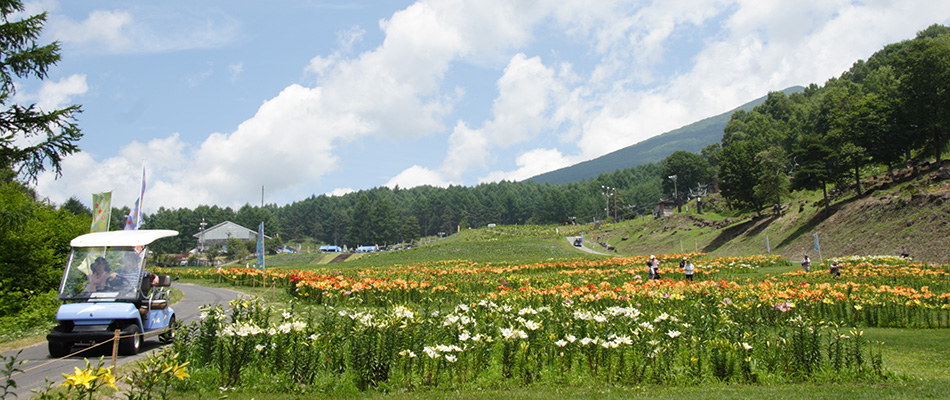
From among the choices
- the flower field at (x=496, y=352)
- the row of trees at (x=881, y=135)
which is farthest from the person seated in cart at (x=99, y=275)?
the row of trees at (x=881, y=135)

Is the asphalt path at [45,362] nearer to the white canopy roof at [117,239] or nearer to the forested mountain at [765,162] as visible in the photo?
the white canopy roof at [117,239]

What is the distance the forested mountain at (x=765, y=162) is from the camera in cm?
4169

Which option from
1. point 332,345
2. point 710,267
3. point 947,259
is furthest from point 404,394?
point 947,259

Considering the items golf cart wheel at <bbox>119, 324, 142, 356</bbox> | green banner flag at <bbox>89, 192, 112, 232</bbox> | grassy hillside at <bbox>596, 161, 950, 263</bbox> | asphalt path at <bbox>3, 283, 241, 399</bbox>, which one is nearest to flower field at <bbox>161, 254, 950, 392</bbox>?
asphalt path at <bbox>3, 283, 241, 399</bbox>

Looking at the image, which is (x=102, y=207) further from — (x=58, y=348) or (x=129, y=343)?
(x=129, y=343)

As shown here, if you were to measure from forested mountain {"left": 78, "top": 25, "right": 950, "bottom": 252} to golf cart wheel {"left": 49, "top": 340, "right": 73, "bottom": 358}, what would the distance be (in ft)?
164

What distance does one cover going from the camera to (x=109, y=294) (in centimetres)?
991

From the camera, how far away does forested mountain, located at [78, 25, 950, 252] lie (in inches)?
1641

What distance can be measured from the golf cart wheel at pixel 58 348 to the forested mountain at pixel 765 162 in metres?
50.0

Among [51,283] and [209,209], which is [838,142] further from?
[209,209]

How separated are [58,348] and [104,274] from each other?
1.47 metres

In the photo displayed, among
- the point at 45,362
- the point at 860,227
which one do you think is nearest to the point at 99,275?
the point at 45,362

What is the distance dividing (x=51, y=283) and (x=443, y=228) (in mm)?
138638

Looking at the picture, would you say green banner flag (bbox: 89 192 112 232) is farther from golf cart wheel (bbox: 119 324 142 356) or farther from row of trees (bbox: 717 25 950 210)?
row of trees (bbox: 717 25 950 210)
